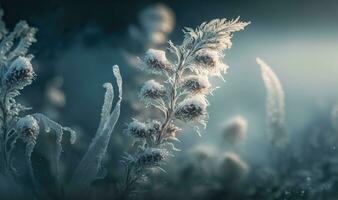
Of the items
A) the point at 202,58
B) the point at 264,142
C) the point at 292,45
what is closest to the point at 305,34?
the point at 292,45

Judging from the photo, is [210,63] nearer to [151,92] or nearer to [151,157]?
[151,92]

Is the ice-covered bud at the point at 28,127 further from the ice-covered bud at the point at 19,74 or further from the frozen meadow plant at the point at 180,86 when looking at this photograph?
the frozen meadow plant at the point at 180,86

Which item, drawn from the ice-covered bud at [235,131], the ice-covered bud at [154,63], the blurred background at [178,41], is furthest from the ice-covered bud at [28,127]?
the ice-covered bud at [235,131]

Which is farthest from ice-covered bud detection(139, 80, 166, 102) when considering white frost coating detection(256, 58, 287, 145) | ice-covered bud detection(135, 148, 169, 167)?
white frost coating detection(256, 58, 287, 145)

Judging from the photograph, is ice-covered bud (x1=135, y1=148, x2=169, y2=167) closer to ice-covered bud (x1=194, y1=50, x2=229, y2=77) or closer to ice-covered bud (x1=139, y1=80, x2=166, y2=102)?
ice-covered bud (x1=139, y1=80, x2=166, y2=102)

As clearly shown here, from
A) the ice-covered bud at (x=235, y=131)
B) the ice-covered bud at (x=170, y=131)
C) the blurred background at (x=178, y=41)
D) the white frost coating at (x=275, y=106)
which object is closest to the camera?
the ice-covered bud at (x=170, y=131)

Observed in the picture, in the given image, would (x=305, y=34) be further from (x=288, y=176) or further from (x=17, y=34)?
(x=17, y=34)

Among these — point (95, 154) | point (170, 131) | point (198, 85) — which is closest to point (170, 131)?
point (170, 131)
